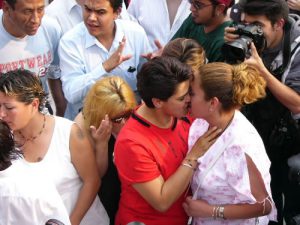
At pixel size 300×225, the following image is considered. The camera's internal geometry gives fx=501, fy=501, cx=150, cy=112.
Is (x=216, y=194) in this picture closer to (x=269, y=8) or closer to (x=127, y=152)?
(x=127, y=152)

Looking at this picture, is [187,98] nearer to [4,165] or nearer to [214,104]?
[214,104]

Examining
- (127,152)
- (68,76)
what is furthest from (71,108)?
(127,152)

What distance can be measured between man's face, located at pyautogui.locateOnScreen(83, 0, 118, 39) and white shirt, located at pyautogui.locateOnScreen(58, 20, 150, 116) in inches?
2.4

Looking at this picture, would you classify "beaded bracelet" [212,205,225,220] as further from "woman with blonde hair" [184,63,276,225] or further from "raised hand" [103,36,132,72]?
"raised hand" [103,36,132,72]

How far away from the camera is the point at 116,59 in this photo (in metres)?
2.89

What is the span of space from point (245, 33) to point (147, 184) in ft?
3.27

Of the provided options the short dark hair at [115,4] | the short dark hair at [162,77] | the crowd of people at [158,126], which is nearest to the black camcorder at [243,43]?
the crowd of people at [158,126]

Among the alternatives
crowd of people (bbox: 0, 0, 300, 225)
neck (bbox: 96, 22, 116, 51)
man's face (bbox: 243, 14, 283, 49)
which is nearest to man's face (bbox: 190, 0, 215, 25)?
crowd of people (bbox: 0, 0, 300, 225)

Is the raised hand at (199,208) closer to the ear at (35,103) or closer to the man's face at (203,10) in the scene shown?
the ear at (35,103)

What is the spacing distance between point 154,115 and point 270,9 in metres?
0.91

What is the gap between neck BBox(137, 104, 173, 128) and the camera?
92.1 inches

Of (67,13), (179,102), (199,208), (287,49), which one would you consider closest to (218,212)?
(199,208)

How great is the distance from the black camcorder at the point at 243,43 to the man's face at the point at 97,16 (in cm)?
80

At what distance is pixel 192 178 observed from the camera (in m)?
2.38
